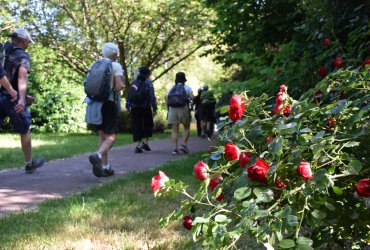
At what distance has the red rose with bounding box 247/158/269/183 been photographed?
1.49 m

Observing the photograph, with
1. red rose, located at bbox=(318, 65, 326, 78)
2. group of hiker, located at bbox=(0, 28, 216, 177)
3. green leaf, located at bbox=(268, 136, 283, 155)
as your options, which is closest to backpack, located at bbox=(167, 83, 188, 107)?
group of hiker, located at bbox=(0, 28, 216, 177)

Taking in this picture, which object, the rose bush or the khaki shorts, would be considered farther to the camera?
the khaki shorts

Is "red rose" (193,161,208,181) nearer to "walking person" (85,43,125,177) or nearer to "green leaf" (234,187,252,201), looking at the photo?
"green leaf" (234,187,252,201)

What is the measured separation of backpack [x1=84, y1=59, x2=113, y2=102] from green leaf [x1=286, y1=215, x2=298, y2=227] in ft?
14.9

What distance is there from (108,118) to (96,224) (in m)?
2.58

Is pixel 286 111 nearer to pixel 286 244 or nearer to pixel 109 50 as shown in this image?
pixel 286 244

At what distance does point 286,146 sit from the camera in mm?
1680

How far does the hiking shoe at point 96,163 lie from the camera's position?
18.4ft

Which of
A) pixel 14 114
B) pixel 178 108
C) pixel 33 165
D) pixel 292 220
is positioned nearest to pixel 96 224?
pixel 292 220

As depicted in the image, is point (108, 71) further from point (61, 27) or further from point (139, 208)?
point (61, 27)

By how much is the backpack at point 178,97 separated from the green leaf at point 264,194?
818 centimetres

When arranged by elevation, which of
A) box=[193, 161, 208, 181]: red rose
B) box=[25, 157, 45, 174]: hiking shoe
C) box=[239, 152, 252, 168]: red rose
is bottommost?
box=[25, 157, 45, 174]: hiking shoe

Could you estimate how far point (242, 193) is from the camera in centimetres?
149

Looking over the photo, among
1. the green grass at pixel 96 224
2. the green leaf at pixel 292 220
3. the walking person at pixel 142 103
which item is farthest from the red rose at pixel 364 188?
the walking person at pixel 142 103
